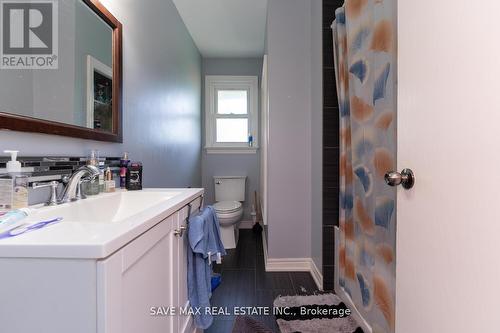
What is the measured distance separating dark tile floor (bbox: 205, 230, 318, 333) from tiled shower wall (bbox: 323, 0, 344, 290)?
0.90ft

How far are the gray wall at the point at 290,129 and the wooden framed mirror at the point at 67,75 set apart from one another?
120 cm

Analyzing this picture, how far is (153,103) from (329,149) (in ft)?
4.44

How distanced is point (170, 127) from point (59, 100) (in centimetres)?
125

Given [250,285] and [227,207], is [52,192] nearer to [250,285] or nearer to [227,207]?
[250,285]

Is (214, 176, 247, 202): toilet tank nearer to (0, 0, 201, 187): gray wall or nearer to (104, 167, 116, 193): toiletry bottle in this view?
(0, 0, 201, 187): gray wall

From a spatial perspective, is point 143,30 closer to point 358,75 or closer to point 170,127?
point 170,127

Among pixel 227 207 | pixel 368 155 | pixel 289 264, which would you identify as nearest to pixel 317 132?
pixel 368 155

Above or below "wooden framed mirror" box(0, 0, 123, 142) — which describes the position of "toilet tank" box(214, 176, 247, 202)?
below

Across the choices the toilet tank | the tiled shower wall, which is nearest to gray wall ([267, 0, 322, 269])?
the tiled shower wall

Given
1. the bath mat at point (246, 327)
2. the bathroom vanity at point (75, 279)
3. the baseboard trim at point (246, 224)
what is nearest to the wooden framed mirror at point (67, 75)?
the bathroom vanity at point (75, 279)

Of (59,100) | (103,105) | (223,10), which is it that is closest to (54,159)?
(59,100)

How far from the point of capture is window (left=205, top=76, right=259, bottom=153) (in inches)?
136

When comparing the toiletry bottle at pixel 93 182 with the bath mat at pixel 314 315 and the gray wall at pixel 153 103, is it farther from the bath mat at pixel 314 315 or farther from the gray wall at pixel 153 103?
the bath mat at pixel 314 315

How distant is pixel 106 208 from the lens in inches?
42.0
